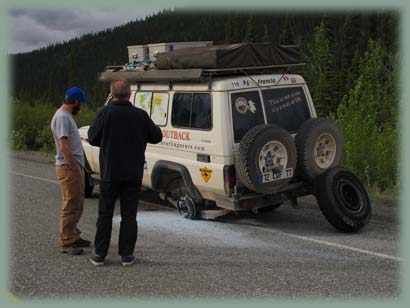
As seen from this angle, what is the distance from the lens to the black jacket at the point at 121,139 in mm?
5527

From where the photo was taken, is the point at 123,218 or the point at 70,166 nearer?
the point at 123,218

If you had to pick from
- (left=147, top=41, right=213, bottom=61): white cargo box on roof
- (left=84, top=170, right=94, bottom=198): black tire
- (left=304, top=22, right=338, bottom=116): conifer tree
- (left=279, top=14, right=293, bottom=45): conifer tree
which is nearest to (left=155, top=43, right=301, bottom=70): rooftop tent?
(left=147, top=41, right=213, bottom=61): white cargo box on roof

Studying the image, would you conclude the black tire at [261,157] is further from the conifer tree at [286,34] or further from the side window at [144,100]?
the conifer tree at [286,34]

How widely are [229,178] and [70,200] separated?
6.48 ft

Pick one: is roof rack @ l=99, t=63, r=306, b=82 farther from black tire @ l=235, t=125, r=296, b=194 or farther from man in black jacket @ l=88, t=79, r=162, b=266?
man in black jacket @ l=88, t=79, r=162, b=266

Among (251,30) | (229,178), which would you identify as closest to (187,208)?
(229,178)

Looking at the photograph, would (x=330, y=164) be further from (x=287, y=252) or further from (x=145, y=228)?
(x=145, y=228)

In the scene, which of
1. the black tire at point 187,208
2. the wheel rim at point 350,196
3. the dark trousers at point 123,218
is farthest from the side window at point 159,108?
the wheel rim at point 350,196

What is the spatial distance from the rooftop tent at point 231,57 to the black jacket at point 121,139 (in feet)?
5.98

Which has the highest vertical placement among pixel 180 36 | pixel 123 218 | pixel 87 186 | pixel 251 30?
pixel 180 36

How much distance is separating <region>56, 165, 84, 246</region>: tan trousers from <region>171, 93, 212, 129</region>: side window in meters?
1.85

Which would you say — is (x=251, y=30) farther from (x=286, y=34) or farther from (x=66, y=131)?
(x=66, y=131)

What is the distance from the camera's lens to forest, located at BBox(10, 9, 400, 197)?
38.8 ft

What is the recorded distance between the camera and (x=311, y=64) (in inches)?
2613
